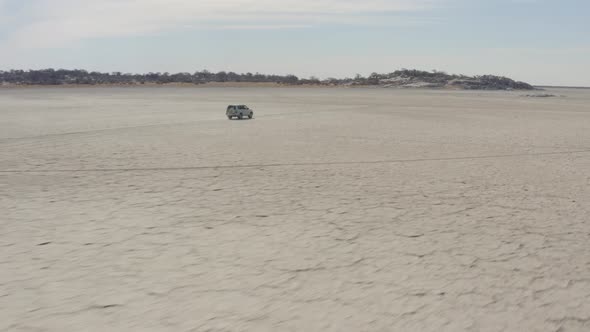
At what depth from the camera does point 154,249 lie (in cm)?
608

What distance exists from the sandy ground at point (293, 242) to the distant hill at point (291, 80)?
120406 millimetres

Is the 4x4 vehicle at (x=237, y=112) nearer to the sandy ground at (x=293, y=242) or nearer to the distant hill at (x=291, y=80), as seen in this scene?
the sandy ground at (x=293, y=242)

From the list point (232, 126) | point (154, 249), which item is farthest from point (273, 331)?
point (232, 126)

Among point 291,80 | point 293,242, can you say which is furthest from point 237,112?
point 291,80

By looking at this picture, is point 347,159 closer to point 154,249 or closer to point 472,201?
point 472,201

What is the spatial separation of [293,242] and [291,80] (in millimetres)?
139234

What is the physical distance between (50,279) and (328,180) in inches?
243

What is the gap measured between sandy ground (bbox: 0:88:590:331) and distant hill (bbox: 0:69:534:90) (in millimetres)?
120406

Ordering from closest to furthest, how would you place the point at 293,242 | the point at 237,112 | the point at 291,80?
the point at 293,242 < the point at 237,112 < the point at 291,80

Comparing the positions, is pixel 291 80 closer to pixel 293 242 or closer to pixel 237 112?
pixel 237 112

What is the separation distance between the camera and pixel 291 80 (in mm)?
143125

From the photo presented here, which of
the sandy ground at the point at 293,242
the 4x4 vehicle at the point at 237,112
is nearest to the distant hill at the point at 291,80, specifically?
the 4x4 vehicle at the point at 237,112

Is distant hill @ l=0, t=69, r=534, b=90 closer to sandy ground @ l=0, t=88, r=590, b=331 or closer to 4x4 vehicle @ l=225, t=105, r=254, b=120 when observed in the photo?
4x4 vehicle @ l=225, t=105, r=254, b=120

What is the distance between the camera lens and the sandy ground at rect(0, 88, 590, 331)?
175 inches
